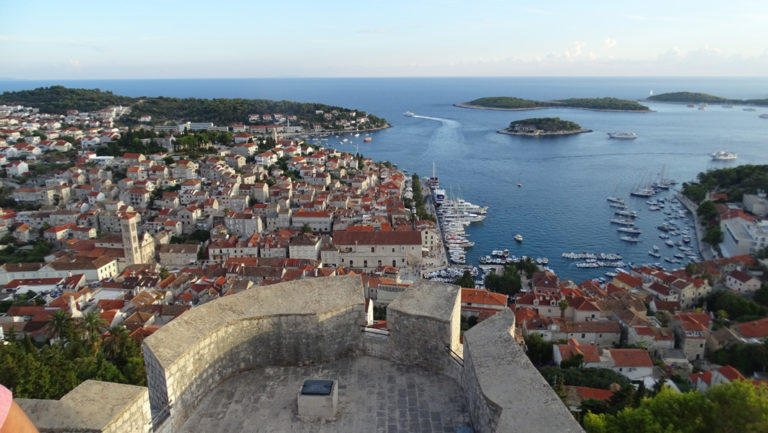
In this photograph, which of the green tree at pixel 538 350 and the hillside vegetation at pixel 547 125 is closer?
the green tree at pixel 538 350

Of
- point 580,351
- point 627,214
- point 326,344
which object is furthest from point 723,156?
point 326,344

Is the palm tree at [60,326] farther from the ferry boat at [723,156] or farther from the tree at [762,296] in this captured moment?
the ferry boat at [723,156]

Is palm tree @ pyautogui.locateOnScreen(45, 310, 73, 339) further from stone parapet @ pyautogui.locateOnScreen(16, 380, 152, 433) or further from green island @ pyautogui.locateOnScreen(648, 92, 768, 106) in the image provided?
green island @ pyautogui.locateOnScreen(648, 92, 768, 106)

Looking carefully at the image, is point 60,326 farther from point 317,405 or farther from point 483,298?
point 317,405

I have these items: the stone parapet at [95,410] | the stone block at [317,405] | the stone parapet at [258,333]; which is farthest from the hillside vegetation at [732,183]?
the stone parapet at [95,410]

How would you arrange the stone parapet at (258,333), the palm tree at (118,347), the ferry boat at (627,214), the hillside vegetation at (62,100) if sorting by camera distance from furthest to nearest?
1. the hillside vegetation at (62,100)
2. the ferry boat at (627,214)
3. the palm tree at (118,347)
4. the stone parapet at (258,333)

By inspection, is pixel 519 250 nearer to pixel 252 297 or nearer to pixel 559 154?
pixel 252 297

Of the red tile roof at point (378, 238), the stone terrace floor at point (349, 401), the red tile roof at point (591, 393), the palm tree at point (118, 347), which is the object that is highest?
the stone terrace floor at point (349, 401)

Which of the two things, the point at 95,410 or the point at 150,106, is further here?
the point at 150,106
